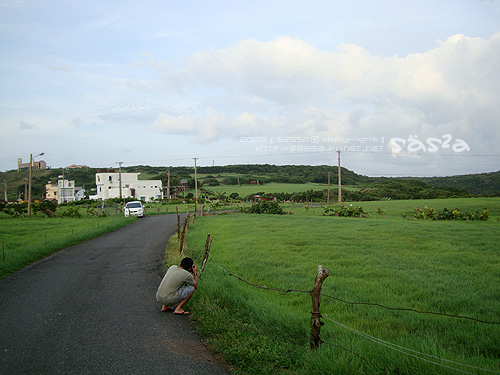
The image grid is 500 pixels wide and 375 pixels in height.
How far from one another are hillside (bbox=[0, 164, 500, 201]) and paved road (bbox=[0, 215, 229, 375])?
73.8 meters

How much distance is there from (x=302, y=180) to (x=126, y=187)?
62.1 metres

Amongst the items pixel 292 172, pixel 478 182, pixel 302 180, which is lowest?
pixel 478 182

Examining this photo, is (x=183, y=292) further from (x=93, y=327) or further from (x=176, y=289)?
(x=93, y=327)

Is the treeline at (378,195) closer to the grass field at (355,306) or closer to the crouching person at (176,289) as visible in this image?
the grass field at (355,306)

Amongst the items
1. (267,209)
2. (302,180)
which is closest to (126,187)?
(267,209)

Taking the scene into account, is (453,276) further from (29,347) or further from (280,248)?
(29,347)

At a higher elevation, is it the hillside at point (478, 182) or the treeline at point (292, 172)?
the treeline at point (292, 172)

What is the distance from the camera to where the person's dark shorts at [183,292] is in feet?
25.1

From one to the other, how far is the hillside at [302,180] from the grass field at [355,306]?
68570 millimetres

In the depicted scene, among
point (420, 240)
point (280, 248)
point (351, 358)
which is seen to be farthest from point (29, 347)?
point (420, 240)

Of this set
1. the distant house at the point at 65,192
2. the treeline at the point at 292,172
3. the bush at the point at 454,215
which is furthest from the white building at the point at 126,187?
the bush at the point at 454,215

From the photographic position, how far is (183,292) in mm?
7711

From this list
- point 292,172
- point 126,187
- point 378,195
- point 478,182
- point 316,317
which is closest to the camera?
point 316,317

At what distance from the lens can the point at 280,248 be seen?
15.6 meters
